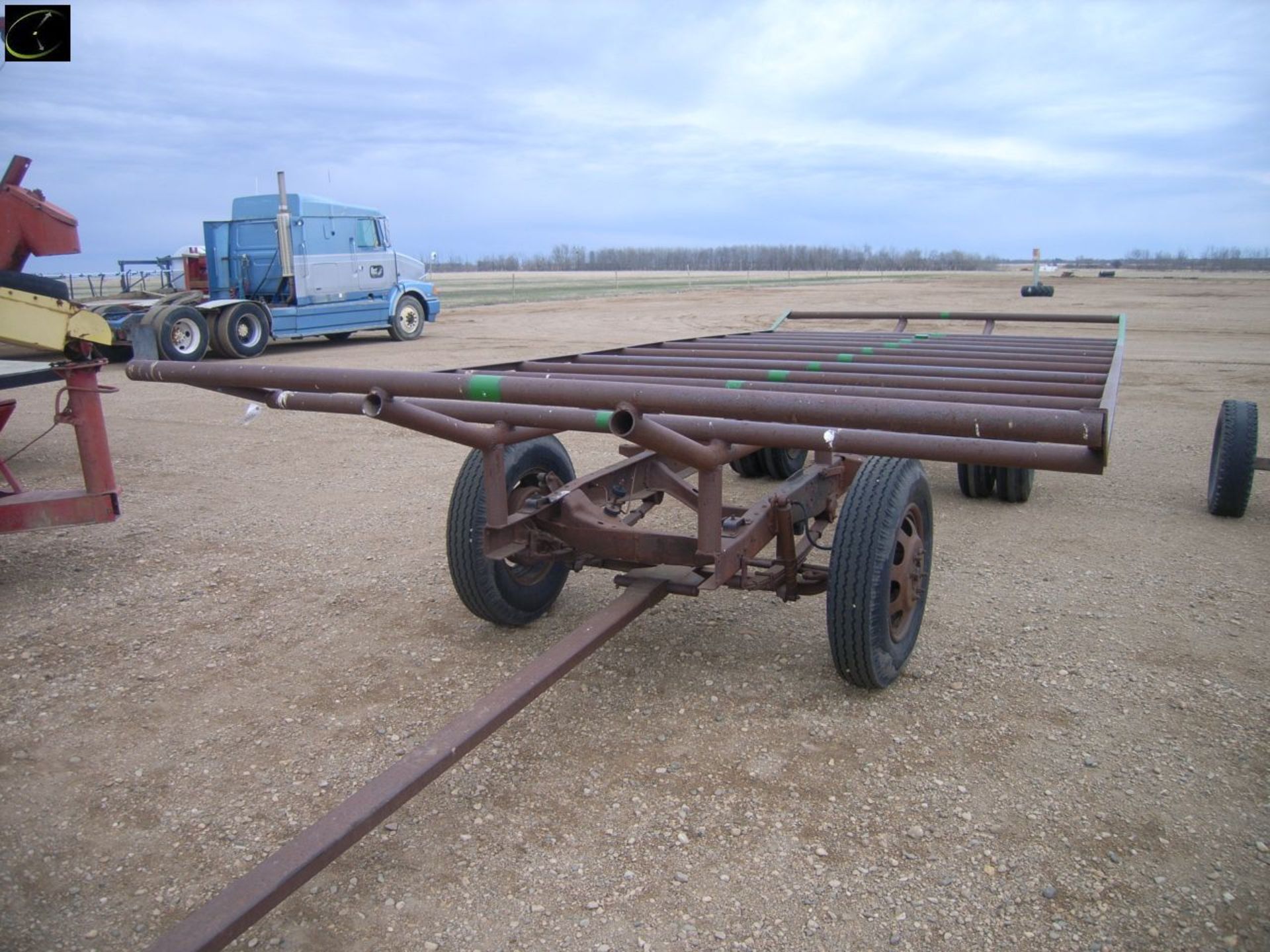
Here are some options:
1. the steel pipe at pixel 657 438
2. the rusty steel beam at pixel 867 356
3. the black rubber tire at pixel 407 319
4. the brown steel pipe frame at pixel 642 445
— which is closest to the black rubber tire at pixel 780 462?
the rusty steel beam at pixel 867 356

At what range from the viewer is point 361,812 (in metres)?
2.25

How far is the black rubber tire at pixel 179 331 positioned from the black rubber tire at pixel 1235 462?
1382cm

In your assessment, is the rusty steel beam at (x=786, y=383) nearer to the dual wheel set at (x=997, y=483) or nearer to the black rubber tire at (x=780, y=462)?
the black rubber tire at (x=780, y=462)

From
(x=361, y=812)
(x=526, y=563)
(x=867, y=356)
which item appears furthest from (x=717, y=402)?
(x=867, y=356)

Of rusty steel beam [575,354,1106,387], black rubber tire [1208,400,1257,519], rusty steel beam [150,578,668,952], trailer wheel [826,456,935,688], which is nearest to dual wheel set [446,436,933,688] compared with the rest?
trailer wheel [826,456,935,688]

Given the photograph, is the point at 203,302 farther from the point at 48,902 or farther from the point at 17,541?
the point at 48,902

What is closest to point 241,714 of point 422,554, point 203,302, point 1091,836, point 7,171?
point 422,554

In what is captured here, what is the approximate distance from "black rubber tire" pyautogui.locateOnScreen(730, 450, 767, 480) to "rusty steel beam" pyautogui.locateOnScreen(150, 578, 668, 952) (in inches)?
151

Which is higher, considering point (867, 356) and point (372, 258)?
point (372, 258)

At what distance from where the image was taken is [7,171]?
5625mm

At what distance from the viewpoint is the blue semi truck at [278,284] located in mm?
15273

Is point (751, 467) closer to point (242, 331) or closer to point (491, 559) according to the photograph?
point (491, 559)

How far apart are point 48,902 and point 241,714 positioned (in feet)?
3.42

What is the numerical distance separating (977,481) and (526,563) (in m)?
3.68
